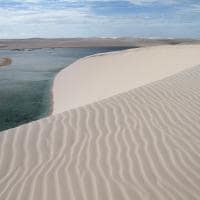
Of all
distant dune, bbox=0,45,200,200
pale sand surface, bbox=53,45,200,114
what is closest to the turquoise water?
pale sand surface, bbox=53,45,200,114

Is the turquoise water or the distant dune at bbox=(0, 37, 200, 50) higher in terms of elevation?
the turquoise water

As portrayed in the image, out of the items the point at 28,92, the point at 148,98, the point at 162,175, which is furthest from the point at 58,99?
the point at 162,175

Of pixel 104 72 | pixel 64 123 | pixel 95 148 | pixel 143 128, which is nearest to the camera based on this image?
pixel 95 148

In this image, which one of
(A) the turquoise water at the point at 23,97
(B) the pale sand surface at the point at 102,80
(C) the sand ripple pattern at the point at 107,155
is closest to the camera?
(C) the sand ripple pattern at the point at 107,155

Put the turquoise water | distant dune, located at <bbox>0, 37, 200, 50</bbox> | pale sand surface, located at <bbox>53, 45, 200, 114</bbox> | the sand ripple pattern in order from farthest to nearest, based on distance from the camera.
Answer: distant dune, located at <bbox>0, 37, 200, 50</bbox>
pale sand surface, located at <bbox>53, 45, 200, 114</bbox>
the turquoise water
the sand ripple pattern

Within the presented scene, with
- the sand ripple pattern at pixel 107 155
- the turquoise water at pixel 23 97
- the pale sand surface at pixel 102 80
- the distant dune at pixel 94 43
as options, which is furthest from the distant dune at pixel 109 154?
the distant dune at pixel 94 43

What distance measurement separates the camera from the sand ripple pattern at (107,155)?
14.4 ft

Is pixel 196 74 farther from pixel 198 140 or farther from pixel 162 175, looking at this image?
pixel 162 175

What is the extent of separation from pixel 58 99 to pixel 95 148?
10.3 metres

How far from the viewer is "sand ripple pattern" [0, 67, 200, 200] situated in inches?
173

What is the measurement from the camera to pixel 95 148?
5.52m

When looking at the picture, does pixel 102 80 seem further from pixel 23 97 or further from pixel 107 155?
pixel 107 155

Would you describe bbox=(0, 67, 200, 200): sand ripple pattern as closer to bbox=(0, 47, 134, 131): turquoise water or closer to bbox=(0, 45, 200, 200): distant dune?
bbox=(0, 45, 200, 200): distant dune

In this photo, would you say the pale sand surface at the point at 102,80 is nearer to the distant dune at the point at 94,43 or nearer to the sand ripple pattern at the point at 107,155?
the sand ripple pattern at the point at 107,155
